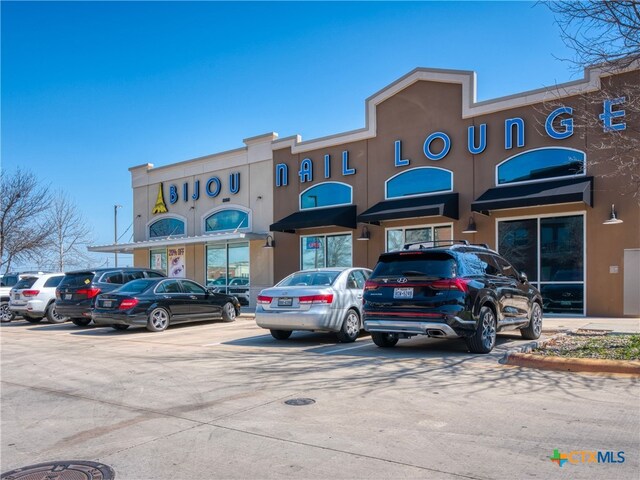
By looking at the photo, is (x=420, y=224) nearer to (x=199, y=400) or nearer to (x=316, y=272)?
(x=316, y=272)

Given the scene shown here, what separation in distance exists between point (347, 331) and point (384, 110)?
11759 mm

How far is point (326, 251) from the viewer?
73.9ft

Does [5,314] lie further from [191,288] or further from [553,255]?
[553,255]

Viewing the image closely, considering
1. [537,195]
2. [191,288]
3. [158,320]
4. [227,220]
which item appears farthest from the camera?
[227,220]

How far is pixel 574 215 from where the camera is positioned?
1650 cm

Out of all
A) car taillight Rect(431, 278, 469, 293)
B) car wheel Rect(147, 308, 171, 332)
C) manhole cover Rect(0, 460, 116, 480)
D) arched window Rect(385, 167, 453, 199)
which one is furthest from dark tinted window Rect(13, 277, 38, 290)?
manhole cover Rect(0, 460, 116, 480)

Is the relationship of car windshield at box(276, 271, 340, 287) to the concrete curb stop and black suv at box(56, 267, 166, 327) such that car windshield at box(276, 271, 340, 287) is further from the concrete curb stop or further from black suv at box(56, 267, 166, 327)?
black suv at box(56, 267, 166, 327)

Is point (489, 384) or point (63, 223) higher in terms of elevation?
point (63, 223)

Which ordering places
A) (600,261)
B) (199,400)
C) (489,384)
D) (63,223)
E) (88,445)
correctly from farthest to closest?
1. (63,223)
2. (600,261)
3. (489,384)
4. (199,400)
5. (88,445)

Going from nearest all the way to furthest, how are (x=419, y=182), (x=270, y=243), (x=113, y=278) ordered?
(x=113, y=278) < (x=419, y=182) < (x=270, y=243)

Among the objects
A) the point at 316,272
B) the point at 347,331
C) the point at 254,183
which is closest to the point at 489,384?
the point at 347,331

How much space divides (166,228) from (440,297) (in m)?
23.1

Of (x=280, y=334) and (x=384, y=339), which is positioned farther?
(x=280, y=334)

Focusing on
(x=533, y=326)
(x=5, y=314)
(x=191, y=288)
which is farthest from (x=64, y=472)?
(x=5, y=314)
